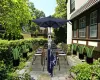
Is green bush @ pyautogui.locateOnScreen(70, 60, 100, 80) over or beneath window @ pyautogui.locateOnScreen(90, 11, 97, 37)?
beneath

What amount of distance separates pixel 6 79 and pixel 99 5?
773cm

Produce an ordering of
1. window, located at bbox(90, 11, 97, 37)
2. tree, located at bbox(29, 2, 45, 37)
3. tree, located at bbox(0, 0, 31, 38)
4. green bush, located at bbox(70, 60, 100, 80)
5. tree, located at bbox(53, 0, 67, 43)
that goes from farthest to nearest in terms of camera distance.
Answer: tree, located at bbox(29, 2, 45, 37) < tree, located at bbox(53, 0, 67, 43) < tree, located at bbox(0, 0, 31, 38) < window, located at bbox(90, 11, 97, 37) < green bush, located at bbox(70, 60, 100, 80)

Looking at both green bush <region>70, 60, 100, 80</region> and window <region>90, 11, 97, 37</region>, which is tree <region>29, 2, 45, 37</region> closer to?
window <region>90, 11, 97, 37</region>

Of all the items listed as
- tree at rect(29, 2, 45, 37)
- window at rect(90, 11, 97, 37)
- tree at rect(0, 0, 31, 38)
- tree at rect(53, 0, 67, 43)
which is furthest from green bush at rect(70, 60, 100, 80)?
tree at rect(53, 0, 67, 43)

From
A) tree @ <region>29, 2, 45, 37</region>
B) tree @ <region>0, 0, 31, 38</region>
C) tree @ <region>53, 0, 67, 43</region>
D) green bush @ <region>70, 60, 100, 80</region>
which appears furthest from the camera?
tree @ <region>29, 2, 45, 37</region>

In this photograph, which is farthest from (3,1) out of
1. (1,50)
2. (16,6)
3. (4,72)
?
(4,72)

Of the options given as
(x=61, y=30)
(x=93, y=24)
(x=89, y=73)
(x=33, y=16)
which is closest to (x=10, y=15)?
(x=93, y=24)

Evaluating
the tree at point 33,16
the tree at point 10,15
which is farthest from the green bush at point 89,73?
the tree at point 33,16

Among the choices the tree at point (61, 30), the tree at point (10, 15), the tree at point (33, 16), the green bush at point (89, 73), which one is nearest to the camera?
the green bush at point (89, 73)

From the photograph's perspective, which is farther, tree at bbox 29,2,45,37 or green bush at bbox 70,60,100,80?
tree at bbox 29,2,45,37

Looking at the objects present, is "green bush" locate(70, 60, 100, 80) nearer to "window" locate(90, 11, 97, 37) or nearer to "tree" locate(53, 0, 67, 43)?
"window" locate(90, 11, 97, 37)

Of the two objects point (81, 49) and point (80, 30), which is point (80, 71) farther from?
point (80, 30)

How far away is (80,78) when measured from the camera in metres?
4.47

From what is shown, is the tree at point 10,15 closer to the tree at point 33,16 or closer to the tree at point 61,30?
the tree at point 33,16
